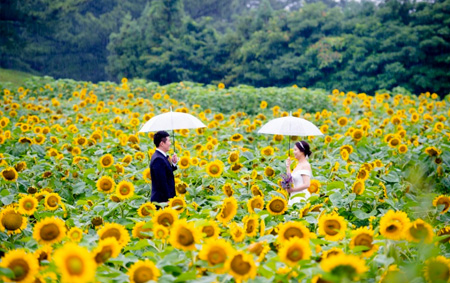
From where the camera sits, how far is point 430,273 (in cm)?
136

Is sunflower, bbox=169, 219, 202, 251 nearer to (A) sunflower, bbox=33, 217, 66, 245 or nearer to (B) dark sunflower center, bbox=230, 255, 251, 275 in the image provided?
(B) dark sunflower center, bbox=230, 255, 251, 275

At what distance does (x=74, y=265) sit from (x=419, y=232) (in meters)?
1.30

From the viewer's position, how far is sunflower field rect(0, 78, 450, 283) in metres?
1.50

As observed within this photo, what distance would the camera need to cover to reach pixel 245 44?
21.3m

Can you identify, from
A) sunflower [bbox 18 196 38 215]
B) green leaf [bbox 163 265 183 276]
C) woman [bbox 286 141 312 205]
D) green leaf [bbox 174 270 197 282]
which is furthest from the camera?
woman [bbox 286 141 312 205]

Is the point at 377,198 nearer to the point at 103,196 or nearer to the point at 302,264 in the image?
the point at 302,264

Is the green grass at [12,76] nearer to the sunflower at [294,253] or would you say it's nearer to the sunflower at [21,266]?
the sunflower at [21,266]

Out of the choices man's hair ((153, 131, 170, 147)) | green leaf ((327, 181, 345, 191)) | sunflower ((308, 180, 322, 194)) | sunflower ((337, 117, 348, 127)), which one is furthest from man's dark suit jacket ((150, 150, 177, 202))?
sunflower ((337, 117, 348, 127))

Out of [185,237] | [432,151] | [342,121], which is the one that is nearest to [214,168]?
[185,237]

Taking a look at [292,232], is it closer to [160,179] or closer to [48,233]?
[48,233]

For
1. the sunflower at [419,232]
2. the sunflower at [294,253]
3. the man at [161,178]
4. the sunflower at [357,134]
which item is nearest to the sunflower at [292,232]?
the sunflower at [294,253]

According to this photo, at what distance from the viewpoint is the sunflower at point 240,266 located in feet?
4.62

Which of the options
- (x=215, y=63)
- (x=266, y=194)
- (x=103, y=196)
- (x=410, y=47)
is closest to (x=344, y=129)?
(x=266, y=194)

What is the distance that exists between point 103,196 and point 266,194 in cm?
151
